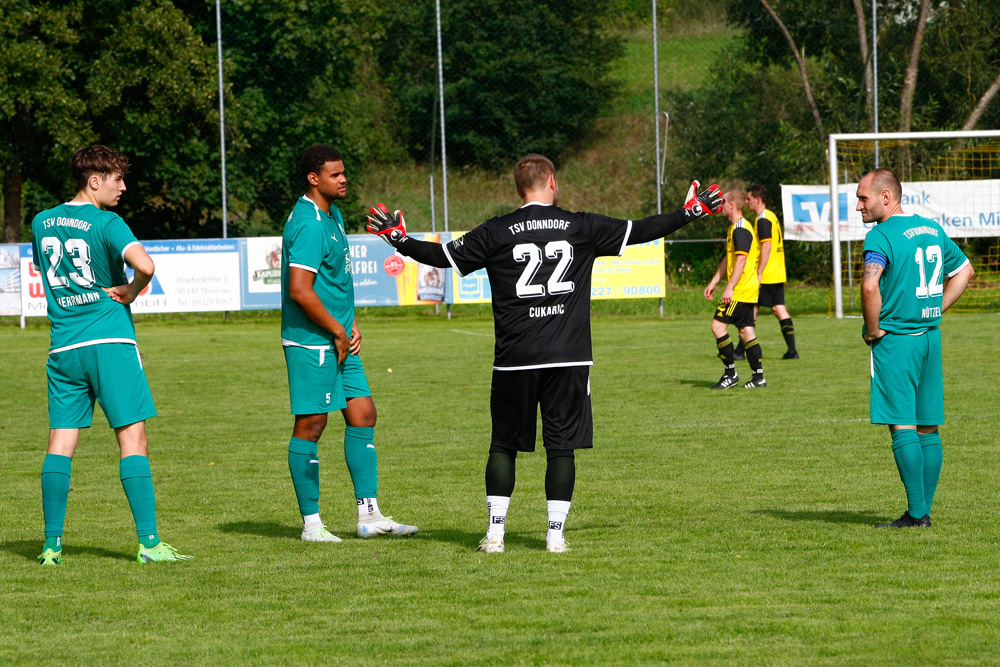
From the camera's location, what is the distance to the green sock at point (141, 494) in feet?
19.6

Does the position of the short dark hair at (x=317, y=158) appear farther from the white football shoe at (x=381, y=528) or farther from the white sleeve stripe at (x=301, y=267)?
the white football shoe at (x=381, y=528)

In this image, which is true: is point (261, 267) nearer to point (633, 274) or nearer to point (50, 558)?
point (633, 274)

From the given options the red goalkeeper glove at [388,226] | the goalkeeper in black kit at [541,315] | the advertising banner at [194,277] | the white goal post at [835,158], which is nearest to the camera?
the goalkeeper in black kit at [541,315]

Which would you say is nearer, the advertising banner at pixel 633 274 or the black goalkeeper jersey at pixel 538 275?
the black goalkeeper jersey at pixel 538 275

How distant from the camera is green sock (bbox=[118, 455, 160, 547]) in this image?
596 cm

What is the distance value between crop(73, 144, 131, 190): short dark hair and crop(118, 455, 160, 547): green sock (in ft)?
4.51

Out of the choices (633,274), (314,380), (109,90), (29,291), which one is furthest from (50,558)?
(109,90)

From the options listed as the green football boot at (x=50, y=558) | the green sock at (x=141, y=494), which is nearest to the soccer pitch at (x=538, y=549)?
the green football boot at (x=50, y=558)

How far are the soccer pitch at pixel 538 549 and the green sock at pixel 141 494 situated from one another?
16cm

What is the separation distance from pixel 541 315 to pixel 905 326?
1993mm

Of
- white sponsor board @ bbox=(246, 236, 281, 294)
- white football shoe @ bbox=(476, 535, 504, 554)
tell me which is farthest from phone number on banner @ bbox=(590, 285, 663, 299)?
white football shoe @ bbox=(476, 535, 504, 554)

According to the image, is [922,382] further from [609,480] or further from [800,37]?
[800,37]

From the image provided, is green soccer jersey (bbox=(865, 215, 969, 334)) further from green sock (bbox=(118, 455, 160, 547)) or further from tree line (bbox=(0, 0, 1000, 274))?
tree line (bbox=(0, 0, 1000, 274))

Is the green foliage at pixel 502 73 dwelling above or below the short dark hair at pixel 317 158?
above
